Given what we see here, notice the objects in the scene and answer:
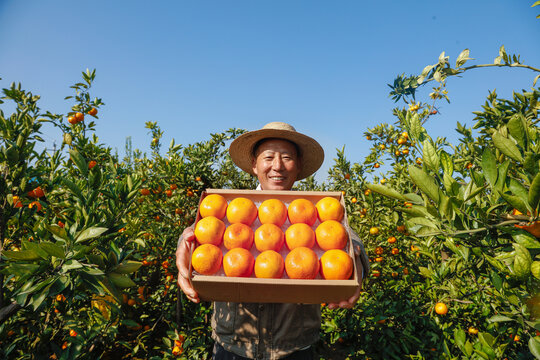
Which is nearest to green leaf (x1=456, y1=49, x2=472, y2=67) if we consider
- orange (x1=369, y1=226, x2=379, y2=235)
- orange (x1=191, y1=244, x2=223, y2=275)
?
orange (x1=191, y1=244, x2=223, y2=275)

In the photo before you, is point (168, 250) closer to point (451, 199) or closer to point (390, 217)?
point (390, 217)

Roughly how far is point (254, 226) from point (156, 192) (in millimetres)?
2099

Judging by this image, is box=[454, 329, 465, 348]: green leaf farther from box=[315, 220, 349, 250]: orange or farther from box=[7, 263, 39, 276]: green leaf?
box=[7, 263, 39, 276]: green leaf

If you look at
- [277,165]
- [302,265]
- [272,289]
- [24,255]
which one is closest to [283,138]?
[277,165]

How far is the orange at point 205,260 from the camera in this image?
108 centimetres

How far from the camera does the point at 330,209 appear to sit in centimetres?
129

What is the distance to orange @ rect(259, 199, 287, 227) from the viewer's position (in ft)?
4.26

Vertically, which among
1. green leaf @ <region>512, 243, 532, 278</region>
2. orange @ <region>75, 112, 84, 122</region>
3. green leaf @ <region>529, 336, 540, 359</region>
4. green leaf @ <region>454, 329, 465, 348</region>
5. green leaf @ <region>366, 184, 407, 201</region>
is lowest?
green leaf @ <region>454, 329, 465, 348</region>

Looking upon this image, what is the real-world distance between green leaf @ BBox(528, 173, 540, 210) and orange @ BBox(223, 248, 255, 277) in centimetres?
93

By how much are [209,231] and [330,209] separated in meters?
0.59

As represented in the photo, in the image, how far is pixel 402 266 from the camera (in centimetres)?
302

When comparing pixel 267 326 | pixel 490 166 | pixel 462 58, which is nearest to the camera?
pixel 490 166

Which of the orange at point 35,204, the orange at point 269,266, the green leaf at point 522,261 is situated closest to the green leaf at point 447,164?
the green leaf at point 522,261

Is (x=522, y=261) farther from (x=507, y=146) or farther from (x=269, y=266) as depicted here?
(x=269, y=266)
